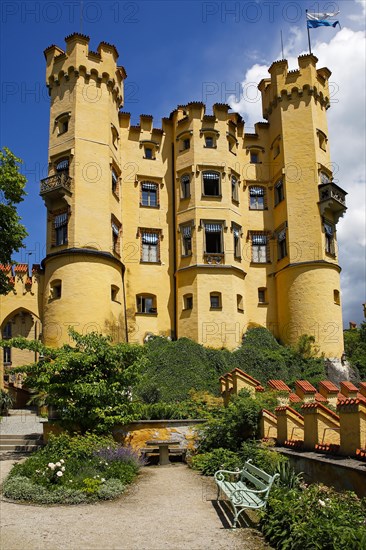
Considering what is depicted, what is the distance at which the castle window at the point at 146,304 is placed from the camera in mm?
31922

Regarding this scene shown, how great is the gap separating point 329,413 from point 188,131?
25.3 m

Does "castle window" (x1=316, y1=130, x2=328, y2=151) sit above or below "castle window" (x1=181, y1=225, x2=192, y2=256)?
above

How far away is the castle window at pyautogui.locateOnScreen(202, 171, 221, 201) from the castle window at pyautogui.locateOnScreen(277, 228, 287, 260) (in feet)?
15.0

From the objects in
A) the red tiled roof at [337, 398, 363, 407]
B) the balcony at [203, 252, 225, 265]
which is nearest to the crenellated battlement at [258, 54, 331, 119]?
the balcony at [203, 252, 225, 265]

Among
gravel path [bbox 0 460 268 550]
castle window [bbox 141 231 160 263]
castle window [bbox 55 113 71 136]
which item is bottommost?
gravel path [bbox 0 460 268 550]

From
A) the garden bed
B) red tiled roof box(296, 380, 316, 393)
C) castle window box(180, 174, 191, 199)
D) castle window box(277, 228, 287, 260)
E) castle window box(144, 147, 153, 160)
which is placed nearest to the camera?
the garden bed

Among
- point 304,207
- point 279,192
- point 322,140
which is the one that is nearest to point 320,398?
point 304,207

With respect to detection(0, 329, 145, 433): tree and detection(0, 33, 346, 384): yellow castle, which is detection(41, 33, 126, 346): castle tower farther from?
detection(0, 329, 145, 433): tree

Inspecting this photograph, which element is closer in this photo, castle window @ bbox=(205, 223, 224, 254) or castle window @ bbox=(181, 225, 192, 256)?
castle window @ bbox=(205, 223, 224, 254)

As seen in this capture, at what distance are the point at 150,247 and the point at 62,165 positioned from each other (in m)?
7.18

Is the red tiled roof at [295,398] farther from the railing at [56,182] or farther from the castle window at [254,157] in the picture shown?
the castle window at [254,157]

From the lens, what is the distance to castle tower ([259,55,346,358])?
101ft

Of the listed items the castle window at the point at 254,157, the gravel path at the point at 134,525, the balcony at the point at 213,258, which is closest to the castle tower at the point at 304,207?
the castle window at the point at 254,157

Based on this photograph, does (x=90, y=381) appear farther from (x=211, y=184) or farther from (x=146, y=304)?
(x=211, y=184)
